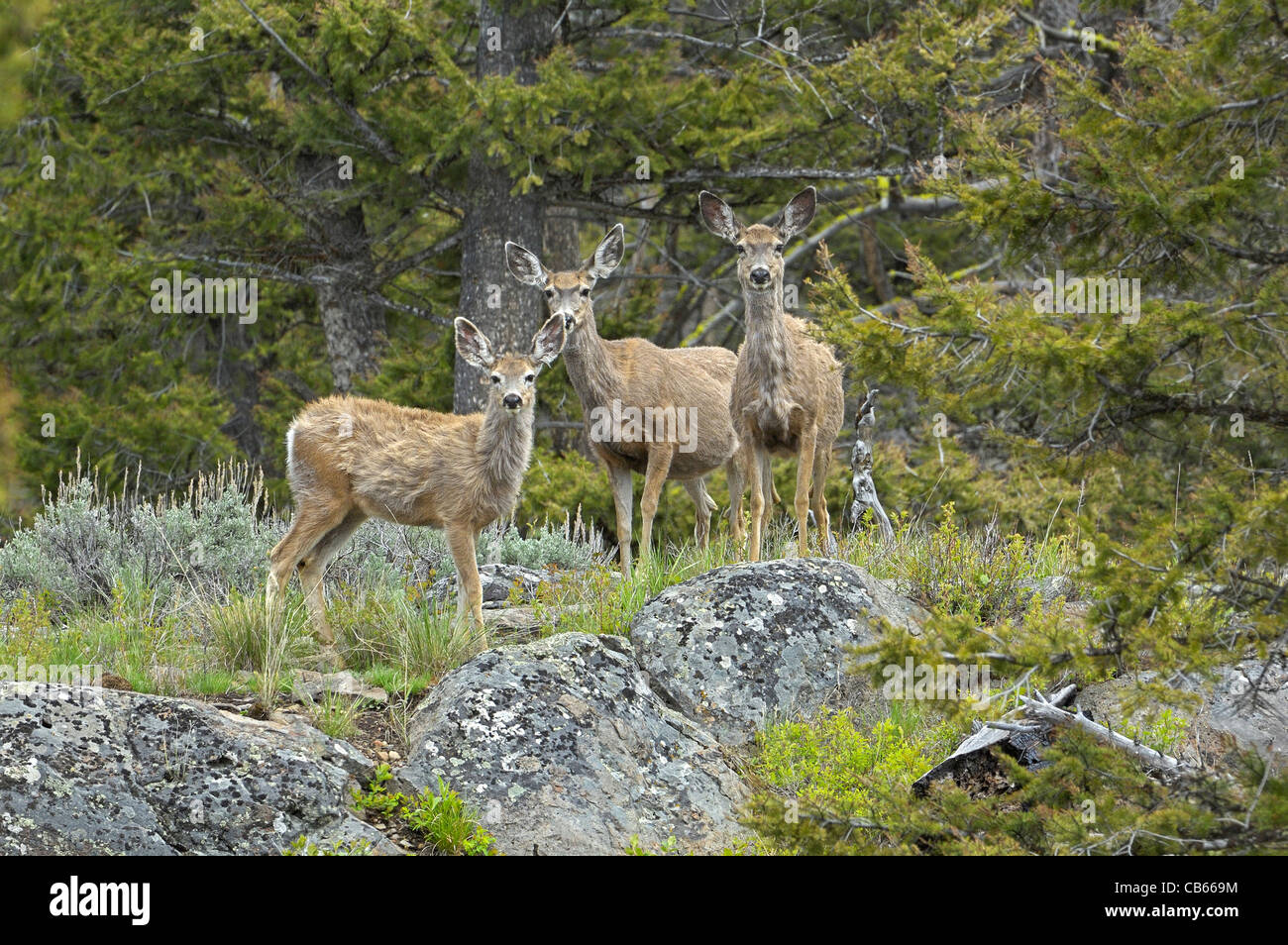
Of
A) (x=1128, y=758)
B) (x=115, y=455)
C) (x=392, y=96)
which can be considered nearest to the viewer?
(x=1128, y=758)

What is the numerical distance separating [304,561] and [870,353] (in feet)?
12.2

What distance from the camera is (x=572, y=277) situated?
1105 cm

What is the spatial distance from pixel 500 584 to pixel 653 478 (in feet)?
4.43

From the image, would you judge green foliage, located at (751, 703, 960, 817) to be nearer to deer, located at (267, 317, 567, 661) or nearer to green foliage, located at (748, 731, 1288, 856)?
green foliage, located at (748, 731, 1288, 856)

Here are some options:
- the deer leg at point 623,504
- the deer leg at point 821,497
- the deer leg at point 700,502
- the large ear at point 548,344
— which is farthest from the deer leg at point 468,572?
the deer leg at point 700,502

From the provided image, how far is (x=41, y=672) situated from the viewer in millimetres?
7727

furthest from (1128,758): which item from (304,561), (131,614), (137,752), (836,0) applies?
(836,0)

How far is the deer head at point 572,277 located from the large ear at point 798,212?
119cm

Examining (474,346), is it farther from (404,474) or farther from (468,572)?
(468,572)

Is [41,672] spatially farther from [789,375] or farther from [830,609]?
[789,375]

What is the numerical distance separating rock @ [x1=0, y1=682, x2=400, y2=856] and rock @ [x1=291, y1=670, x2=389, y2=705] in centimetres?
72

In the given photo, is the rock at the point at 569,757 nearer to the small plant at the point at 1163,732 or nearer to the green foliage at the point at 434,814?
the green foliage at the point at 434,814

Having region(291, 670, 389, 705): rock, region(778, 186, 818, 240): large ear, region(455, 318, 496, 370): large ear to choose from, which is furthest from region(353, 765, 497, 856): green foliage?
region(778, 186, 818, 240): large ear

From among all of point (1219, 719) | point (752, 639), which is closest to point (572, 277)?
point (752, 639)
